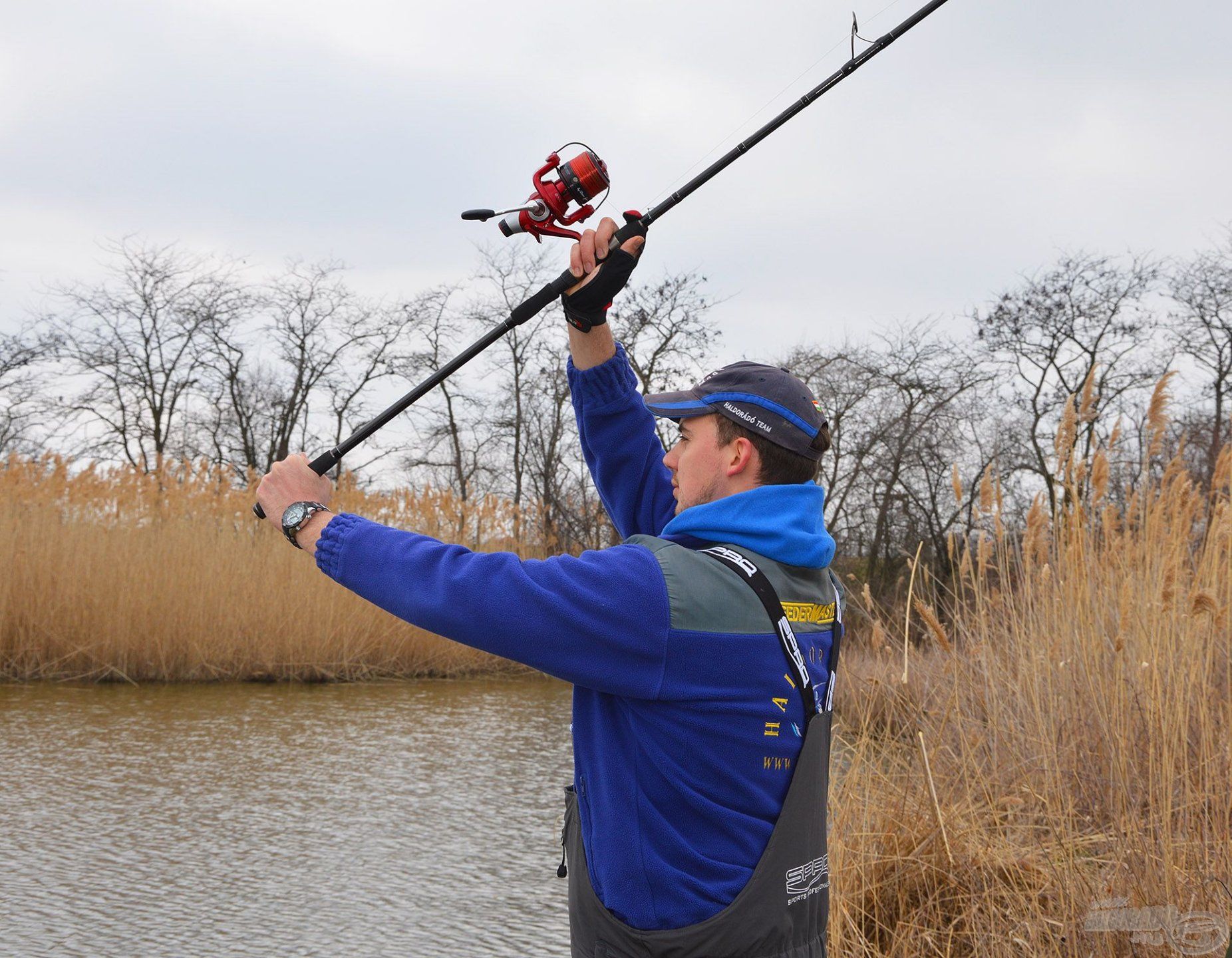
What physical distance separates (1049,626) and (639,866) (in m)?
2.78

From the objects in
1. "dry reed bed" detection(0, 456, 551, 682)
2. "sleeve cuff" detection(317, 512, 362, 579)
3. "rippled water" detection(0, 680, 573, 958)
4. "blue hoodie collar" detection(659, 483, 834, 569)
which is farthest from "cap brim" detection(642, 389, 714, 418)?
"dry reed bed" detection(0, 456, 551, 682)

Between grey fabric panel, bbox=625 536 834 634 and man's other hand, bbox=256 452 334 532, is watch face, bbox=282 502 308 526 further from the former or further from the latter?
grey fabric panel, bbox=625 536 834 634

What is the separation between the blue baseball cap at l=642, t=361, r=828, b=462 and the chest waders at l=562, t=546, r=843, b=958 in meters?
0.22

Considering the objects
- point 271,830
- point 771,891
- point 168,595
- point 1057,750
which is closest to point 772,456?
point 771,891

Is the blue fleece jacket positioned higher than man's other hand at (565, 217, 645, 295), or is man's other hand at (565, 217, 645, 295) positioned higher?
man's other hand at (565, 217, 645, 295)

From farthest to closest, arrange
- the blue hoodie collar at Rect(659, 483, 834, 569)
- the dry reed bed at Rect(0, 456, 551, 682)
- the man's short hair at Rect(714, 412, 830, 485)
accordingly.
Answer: the dry reed bed at Rect(0, 456, 551, 682) → the man's short hair at Rect(714, 412, 830, 485) → the blue hoodie collar at Rect(659, 483, 834, 569)

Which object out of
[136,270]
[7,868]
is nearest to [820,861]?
[7,868]

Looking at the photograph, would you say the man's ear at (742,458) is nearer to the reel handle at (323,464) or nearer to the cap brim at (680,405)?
the cap brim at (680,405)

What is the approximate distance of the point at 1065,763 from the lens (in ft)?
10.6

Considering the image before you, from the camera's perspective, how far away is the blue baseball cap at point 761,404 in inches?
66.2

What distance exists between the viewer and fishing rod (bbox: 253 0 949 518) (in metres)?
1.96

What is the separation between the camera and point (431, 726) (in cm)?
615

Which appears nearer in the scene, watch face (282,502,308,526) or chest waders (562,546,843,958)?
chest waders (562,546,843,958)

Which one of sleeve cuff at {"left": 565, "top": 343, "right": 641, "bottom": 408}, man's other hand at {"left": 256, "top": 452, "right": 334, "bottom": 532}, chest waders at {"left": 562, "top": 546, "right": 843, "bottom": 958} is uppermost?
sleeve cuff at {"left": 565, "top": 343, "right": 641, "bottom": 408}
